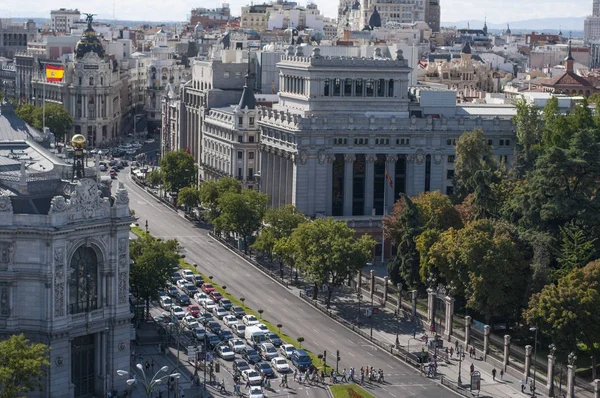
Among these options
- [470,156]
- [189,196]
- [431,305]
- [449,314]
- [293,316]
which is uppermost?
[470,156]

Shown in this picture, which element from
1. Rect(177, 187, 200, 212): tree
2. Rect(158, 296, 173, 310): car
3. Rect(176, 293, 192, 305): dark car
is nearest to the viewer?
Rect(158, 296, 173, 310): car

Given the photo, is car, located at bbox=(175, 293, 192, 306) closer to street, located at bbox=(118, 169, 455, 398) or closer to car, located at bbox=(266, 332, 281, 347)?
street, located at bbox=(118, 169, 455, 398)

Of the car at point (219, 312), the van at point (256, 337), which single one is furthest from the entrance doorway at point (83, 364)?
the car at point (219, 312)

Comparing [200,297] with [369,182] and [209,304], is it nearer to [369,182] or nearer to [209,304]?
[209,304]

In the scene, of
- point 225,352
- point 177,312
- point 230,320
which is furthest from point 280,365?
point 177,312

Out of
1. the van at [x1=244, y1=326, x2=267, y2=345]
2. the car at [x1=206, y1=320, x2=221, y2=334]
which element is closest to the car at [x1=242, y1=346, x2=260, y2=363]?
the van at [x1=244, y1=326, x2=267, y2=345]

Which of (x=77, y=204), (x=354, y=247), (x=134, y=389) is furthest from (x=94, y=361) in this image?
(x=354, y=247)

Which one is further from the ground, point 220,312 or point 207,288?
point 207,288
